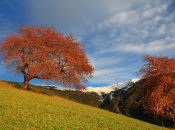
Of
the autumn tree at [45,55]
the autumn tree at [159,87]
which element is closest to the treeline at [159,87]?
the autumn tree at [159,87]

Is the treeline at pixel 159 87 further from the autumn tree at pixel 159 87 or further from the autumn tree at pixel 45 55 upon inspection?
the autumn tree at pixel 45 55

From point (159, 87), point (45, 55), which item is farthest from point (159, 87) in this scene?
point (45, 55)

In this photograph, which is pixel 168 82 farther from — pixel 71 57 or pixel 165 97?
pixel 71 57

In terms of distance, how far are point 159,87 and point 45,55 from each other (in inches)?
1079

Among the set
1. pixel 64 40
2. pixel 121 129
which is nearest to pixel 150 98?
pixel 121 129

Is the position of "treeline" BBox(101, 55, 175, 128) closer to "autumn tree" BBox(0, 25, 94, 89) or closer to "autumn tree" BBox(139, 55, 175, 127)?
"autumn tree" BBox(139, 55, 175, 127)

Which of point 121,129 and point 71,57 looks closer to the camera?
point 121,129

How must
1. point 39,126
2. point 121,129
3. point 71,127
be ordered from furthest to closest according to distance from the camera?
point 121,129
point 71,127
point 39,126

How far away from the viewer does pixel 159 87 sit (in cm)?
4281

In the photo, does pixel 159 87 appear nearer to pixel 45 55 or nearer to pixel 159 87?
pixel 159 87

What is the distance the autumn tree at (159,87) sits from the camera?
1673 inches

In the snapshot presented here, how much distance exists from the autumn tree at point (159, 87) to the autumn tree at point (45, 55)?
15.5 metres

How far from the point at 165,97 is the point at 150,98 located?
336 centimetres

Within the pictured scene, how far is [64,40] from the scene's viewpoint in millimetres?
45844
